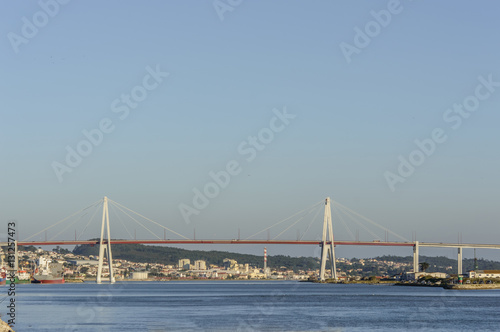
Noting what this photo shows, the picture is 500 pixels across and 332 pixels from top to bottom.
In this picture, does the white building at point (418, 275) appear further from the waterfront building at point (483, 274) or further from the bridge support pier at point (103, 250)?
the bridge support pier at point (103, 250)

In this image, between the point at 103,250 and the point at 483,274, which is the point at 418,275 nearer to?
the point at 483,274

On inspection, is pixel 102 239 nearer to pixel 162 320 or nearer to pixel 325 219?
pixel 325 219

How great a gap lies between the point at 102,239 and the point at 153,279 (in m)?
88.5

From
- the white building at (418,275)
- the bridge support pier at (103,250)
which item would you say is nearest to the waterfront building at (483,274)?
the white building at (418,275)

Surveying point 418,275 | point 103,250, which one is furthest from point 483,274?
point 103,250

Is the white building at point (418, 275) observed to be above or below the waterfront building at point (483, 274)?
below

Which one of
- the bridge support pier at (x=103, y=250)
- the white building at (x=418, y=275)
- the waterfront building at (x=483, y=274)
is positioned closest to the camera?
the bridge support pier at (x=103, y=250)

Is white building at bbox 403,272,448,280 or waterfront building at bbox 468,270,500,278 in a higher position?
waterfront building at bbox 468,270,500,278

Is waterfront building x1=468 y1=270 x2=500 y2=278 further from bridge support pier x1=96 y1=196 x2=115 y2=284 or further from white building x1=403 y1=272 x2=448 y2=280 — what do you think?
bridge support pier x1=96 y1=196 x2=115 y2=284

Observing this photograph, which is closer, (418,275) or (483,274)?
(483,274)

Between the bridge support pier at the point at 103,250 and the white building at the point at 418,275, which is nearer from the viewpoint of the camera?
the bridge support pier at the point at 103,250

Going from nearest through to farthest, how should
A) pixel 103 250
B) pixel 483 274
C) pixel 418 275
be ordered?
pixel 103 250 < pixel 483 274 < pixel 418 275

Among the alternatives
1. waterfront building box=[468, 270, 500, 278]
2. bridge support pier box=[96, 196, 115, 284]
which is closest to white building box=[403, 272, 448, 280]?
waterfront building box=[468, 270, 500, 278]

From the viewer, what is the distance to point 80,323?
3853cm
